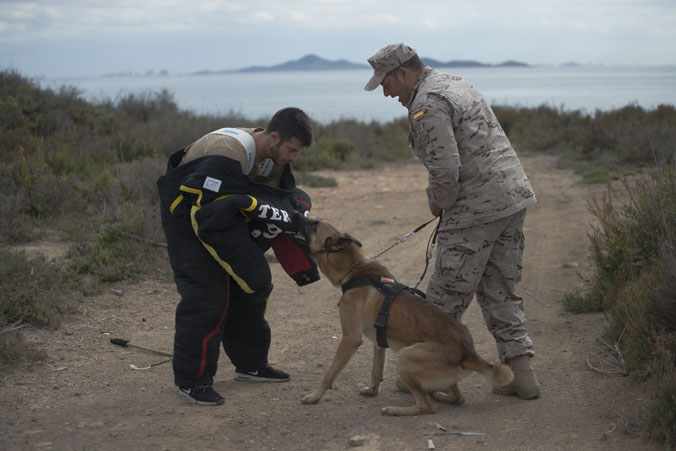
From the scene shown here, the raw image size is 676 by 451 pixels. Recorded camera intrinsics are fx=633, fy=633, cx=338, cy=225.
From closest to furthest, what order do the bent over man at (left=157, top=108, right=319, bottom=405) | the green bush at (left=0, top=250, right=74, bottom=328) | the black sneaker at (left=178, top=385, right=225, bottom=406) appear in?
the bent over man at (left=157, top=108, right=319, bottom=405)
the black sneaker at (left=178, top=385, right=225, bottom=406)
the green bush at (left=0, top=250, right=74, bottom=328)

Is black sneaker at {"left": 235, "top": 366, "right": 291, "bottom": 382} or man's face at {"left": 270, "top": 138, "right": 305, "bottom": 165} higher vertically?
man's face at {"left": 270, "top": 138, "right": 305, "bottom": 165}

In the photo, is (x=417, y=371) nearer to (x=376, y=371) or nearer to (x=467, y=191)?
(x=376, y=371)

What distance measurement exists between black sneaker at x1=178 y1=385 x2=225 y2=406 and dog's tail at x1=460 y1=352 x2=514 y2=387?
179 cm

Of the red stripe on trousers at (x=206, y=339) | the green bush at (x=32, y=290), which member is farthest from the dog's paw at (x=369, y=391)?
the green bush at (x=32, y=290)

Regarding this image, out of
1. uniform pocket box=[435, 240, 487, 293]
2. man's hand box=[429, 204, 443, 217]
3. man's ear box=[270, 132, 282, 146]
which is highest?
man's ear box=[270, 132, 282, 146]

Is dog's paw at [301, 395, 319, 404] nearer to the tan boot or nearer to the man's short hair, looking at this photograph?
the tan boot

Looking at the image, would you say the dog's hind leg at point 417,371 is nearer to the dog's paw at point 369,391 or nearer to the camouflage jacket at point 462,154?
the dog's paw at point 369,391

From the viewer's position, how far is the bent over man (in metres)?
4.21

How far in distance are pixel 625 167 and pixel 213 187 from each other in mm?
13083

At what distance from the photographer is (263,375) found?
515cm

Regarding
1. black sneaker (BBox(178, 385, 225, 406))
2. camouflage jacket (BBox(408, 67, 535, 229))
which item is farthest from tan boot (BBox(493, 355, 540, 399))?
black sneaker (BBox(178, 385, 225, 406))

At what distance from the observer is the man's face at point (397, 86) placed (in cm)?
447

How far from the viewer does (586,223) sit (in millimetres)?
10211

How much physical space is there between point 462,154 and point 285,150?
1235 mm
